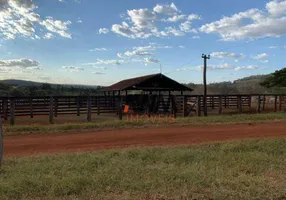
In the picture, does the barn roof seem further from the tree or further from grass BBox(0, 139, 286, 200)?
the tree

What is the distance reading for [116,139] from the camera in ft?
32.6

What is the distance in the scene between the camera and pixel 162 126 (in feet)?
43.2

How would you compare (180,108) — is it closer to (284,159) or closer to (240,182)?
(284,159)

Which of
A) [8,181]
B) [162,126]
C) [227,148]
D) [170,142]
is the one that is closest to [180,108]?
[162,126]

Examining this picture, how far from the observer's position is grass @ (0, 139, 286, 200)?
427 centimetres

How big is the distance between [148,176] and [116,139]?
4966 mm

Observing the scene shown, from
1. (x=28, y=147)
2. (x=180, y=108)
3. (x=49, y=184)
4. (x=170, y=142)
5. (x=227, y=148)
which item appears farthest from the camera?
(x=180, y=108)

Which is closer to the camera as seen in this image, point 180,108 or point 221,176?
point 221,176

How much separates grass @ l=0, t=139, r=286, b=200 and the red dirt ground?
1.67 meters

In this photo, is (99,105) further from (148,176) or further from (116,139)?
(148,176)

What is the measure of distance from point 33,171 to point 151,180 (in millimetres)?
2399

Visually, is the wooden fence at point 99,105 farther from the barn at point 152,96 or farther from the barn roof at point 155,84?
the barn roof at point 155,84

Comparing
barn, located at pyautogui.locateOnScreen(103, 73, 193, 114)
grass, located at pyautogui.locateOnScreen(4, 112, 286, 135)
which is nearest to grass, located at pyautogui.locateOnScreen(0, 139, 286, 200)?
grass, located at pyautogui.locateOnScreen(4, 112, 286, 135)

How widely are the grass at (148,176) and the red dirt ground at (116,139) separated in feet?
5.48
